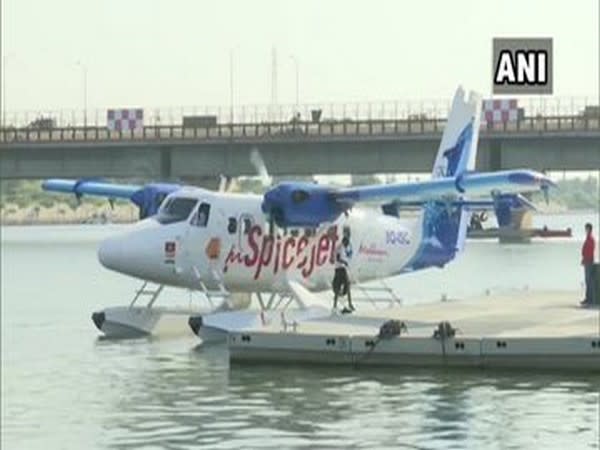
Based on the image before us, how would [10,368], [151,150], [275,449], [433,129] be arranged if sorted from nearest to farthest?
[275,449]
[10,368]
[433,129]
[151,150]

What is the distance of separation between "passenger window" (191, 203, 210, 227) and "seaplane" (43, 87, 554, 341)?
0.02m

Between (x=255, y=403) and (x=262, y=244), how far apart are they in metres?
10.2

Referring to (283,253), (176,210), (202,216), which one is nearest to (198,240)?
(202,216)

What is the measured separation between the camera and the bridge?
80438 millimetres

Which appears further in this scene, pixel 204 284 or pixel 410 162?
pixel 410 162

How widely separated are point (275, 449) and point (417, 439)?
1.61m

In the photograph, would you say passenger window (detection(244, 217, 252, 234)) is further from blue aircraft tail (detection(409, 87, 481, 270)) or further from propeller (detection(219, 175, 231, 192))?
blue aircraft tail (detection(409, 87, 481, 270))

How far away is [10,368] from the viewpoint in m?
27.7

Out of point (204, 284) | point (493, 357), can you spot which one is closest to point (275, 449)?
point (493, 357)

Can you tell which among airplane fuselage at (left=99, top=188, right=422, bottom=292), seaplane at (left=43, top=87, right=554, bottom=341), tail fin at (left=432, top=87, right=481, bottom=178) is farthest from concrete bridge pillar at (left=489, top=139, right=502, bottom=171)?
airplane fuselage at (left=99, top=188, right=422, bottom=292)

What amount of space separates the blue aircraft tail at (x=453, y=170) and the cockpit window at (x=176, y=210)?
5998 mm

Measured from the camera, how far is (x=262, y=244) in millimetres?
32312

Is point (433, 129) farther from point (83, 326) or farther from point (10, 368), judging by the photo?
point (10, 368)

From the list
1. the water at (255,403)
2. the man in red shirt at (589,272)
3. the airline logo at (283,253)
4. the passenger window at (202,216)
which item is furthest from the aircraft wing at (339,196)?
the water at (255,403)
